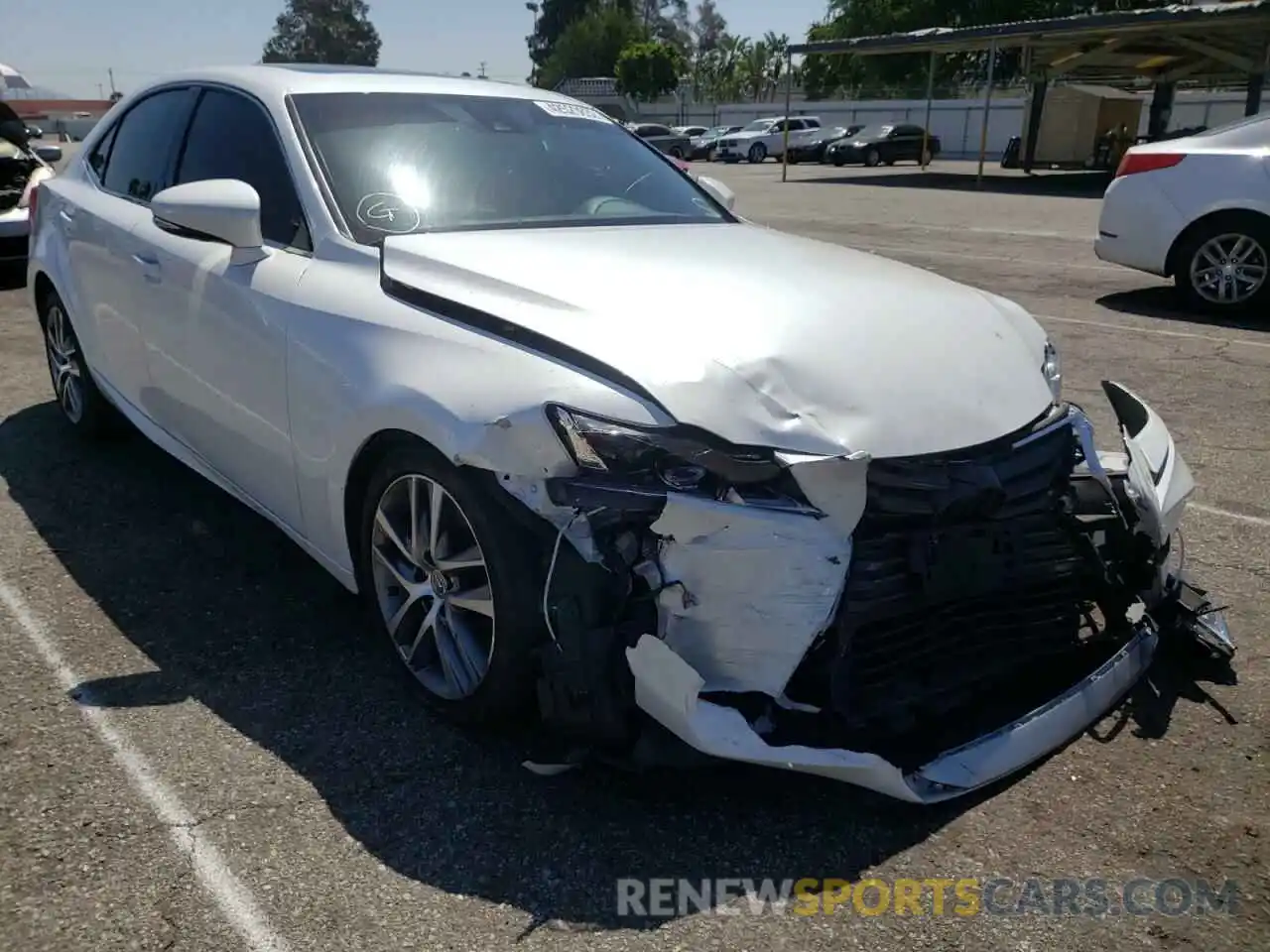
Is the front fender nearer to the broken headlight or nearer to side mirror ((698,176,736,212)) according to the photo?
the broken headlight

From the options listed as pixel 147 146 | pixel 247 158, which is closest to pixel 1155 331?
pixel 247 158

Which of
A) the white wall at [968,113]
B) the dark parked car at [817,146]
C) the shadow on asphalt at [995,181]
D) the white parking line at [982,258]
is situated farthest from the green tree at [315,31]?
the white parking line at [982,258]

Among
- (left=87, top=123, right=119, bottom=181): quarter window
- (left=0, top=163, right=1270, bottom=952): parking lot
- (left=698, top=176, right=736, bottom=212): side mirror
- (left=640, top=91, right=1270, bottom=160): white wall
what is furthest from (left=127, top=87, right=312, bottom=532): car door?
(left=640, top=91, right=1270, bottom=160): white wall

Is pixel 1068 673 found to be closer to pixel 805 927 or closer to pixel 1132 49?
pixel 805 927

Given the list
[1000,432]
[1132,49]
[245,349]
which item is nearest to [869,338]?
[1000,432]

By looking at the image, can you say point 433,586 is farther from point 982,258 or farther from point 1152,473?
point 982,258

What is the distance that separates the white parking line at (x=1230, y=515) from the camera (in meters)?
4.29

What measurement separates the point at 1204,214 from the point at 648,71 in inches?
2703

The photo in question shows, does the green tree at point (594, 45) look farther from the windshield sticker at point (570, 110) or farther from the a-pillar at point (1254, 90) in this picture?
the windshield sticker at point (570, 110)

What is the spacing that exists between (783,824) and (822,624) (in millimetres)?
543

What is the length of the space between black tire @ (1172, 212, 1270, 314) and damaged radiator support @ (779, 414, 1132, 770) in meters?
6.62

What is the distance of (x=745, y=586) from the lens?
2.29 m

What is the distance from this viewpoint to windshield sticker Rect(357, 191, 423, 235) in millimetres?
3248

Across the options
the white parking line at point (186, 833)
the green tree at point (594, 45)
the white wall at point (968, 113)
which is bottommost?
the white parking line at point (186, 833)
